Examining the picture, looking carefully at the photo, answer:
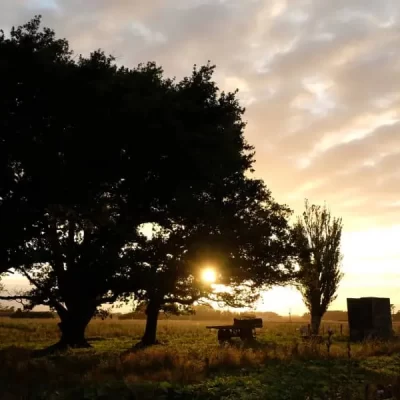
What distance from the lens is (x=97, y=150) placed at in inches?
696

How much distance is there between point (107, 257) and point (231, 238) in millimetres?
6992

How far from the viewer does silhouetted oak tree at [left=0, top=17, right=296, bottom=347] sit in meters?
17.3

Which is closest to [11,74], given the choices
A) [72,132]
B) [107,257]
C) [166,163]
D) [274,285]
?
[72,132]

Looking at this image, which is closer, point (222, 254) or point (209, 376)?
point (209, 376)

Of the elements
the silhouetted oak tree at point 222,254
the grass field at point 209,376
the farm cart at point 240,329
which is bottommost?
the grass field at point 209,376

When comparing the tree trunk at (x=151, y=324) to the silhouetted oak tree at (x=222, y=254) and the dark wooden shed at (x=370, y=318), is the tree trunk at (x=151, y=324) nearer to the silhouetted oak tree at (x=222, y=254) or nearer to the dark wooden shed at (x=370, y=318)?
the silhouetted oak tree at (x=222, y=254)

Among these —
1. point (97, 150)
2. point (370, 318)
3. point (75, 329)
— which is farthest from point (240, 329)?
point (97, 150)

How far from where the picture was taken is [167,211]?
2066cm

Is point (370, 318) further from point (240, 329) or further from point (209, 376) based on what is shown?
point (209, 376)

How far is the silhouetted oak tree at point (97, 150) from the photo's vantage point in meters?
17.3

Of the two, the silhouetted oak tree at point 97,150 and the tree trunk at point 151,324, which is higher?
the silhouetted oak tree at point 97,150

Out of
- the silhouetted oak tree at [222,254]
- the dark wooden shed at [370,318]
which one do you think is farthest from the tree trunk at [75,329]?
the dark wooden shed at [370,318]

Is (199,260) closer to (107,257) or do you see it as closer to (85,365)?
(107,257)

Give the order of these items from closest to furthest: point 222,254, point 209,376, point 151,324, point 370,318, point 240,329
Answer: point 209,376 < point 222,254 < point 370,318 < point 151,324 < point 240,329
